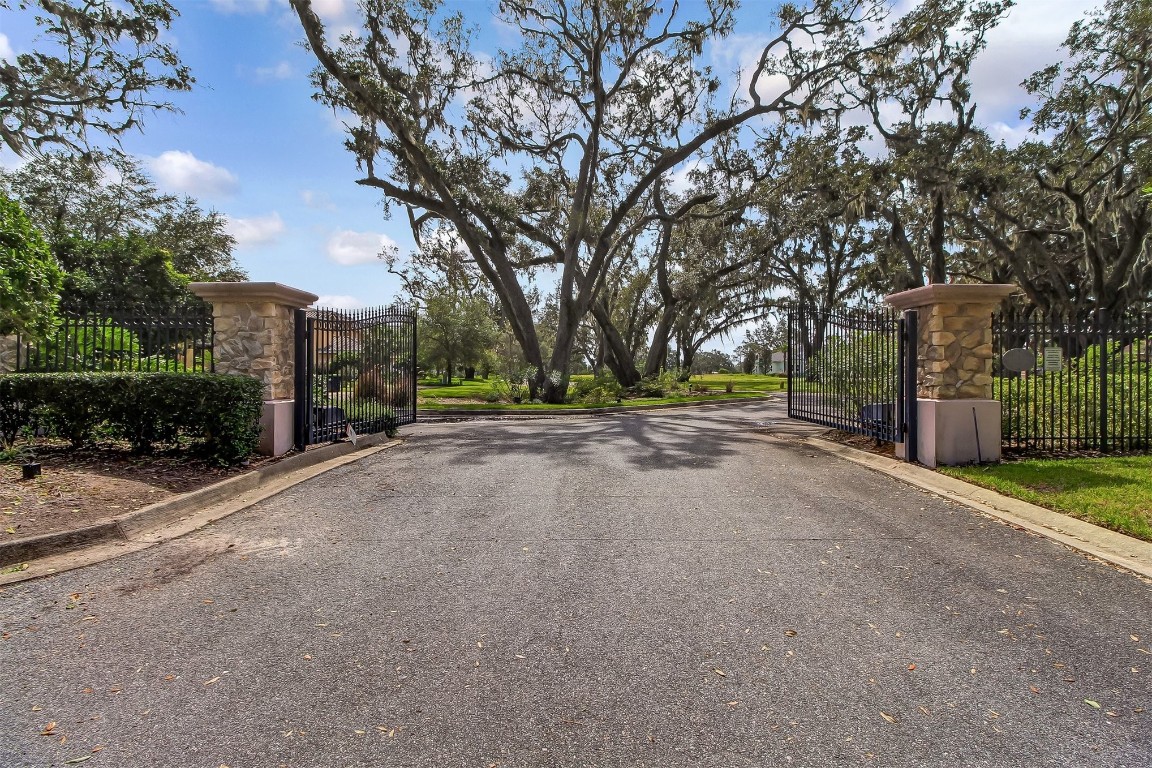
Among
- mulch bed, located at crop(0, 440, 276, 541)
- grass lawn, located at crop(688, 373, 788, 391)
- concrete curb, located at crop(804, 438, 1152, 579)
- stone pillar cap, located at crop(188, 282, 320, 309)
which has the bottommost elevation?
concrete curb, located at crop(804, 438, 1152, 579)

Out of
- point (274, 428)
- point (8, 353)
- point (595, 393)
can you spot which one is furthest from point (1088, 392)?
point (8, 353)

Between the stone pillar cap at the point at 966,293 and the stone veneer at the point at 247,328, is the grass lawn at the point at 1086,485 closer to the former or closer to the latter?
the stone pillar cap at the point at 966,293

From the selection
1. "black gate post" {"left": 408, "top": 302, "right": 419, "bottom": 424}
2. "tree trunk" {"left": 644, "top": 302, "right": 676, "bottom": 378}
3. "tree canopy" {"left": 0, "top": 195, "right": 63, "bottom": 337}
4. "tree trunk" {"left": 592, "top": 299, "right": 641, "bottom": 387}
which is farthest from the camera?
"tree trunk" {"left": 644, "top": 302, "right": 676, "bottom": 378}

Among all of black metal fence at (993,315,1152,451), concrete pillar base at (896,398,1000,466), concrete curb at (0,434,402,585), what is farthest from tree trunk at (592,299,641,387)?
concrete curb at (0,434,402,585)

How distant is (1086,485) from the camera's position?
6348 millimetres

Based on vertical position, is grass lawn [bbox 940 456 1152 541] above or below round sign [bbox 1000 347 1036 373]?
below

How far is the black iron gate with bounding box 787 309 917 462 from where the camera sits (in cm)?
835

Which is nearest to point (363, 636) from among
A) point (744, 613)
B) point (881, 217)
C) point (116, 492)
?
point (744, 613)

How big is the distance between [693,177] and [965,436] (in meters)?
18.8

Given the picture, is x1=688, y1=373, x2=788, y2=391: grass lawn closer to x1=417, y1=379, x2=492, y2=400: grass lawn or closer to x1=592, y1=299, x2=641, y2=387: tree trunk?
x1=592, y1=299, x2=641, y2=387: tree trunk

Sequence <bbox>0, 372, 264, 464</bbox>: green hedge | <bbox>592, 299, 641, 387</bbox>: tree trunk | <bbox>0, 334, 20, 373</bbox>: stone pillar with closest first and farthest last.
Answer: <bbox>0, 372, 264, 464</bbox>: green hedge < <bbox>0, 334, 20, 373</bbox>: stone pillar < <bbox>592, 299, 641, 387</bbox>: tree trunk

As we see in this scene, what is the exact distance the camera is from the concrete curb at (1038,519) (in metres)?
4.47

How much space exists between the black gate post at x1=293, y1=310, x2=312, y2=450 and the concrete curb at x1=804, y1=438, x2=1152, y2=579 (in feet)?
25.0

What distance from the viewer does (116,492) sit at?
550 centimetres
